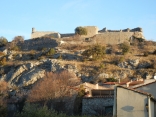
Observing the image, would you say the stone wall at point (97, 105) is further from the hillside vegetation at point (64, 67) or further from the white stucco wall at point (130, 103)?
the white stucco wall at point (130, 103)

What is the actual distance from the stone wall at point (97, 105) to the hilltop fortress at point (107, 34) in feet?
121

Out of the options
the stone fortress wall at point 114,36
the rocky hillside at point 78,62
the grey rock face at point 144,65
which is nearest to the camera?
the rocky hillside at point 78,62

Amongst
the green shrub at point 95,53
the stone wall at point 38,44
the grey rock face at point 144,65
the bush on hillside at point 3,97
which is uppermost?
the stone wall at point 38,44

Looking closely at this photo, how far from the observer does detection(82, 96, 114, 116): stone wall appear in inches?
1303

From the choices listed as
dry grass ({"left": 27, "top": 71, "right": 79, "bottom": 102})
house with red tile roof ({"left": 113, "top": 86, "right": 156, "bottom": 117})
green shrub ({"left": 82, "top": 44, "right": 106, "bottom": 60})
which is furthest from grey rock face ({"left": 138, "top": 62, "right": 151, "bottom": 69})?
house with red tile roof ({"left": 113, "top": 86, "right": 156, "bottom": 117})

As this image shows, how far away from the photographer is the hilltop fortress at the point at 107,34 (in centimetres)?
7069

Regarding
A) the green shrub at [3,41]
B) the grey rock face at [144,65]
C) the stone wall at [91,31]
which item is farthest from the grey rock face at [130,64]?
the green shrub at [3,41]

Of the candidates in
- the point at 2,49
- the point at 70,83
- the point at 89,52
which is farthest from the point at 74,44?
the point at 70,83

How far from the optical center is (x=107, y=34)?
234 ft

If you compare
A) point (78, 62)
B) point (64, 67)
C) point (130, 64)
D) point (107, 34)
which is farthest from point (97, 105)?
point (107, 34)

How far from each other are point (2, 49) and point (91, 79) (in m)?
28.2

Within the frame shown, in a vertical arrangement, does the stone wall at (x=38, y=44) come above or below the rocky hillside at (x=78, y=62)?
above

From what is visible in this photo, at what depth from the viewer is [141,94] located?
19.8 m

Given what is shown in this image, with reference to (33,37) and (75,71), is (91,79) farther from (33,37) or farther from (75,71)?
(33,37)
